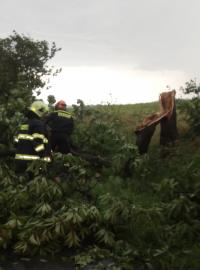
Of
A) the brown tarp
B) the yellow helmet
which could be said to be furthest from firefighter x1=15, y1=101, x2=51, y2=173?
the brown tarp

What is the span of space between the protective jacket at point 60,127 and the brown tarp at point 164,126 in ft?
5.47

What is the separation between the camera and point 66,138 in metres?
11.1

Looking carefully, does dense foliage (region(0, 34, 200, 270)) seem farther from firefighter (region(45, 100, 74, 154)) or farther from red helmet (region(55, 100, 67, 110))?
red helmet (region(55, 100, 67, 110))

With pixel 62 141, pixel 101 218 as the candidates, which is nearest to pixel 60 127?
pixel 62 141

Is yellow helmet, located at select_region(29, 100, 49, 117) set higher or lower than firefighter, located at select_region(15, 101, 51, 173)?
higher

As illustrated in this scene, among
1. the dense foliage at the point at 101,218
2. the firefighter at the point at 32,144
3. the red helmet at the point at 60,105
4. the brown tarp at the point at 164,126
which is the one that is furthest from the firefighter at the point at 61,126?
the firefighter at the point at 32,144

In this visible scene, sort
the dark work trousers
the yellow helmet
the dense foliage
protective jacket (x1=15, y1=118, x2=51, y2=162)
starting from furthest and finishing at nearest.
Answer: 1. the dark work trousers
2. the yellow helmet
3. protective jacket (x1=15, y1=118, x2=51, y2=162)
4. the dense foliage

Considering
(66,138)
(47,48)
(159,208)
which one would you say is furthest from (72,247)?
(47,48)

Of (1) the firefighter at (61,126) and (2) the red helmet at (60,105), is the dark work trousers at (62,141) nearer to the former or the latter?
(1) the firefighter at (61,126)

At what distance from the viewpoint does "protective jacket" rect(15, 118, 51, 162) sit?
29.4 feet

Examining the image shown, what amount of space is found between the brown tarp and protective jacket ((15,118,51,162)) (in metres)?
3.01

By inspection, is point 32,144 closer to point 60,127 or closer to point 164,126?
point 60,127

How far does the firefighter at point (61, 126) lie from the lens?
36.4 feet

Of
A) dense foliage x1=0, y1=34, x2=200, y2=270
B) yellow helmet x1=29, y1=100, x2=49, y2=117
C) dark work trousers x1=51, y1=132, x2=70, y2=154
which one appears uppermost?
yellow helmet x1=29, y1=100, x2=49, y2=117
